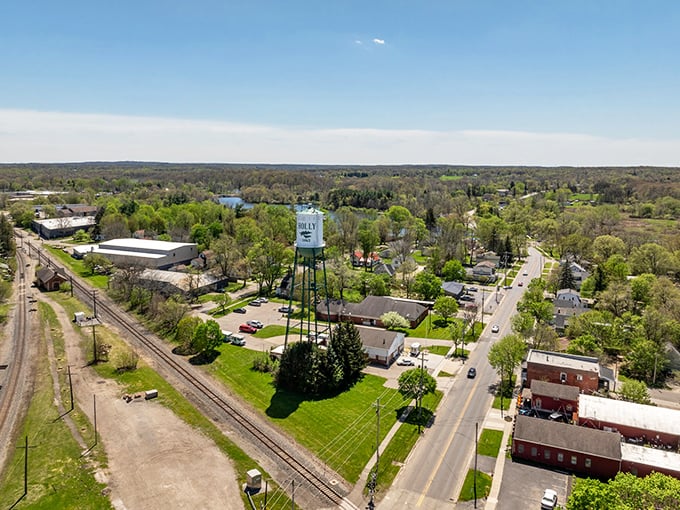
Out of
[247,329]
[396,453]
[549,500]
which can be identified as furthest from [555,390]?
[247,329]

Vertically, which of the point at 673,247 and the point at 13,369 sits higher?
the point at 673,247

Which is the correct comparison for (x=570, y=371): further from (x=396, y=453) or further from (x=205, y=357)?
(x=205, y=357)

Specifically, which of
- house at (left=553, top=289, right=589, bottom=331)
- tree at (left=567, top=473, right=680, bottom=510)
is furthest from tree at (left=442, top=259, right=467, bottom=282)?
tree at (left=567, top=473, right=680, bottom=510)

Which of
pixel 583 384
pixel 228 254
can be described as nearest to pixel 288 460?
pixel 583 384

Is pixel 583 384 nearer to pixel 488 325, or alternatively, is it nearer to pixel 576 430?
pixel 576 430

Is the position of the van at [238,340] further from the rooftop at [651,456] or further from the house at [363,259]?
the house at [363,259]

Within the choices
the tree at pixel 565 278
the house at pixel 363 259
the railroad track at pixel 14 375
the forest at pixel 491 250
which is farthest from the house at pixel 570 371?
the house at pixel 363 259
